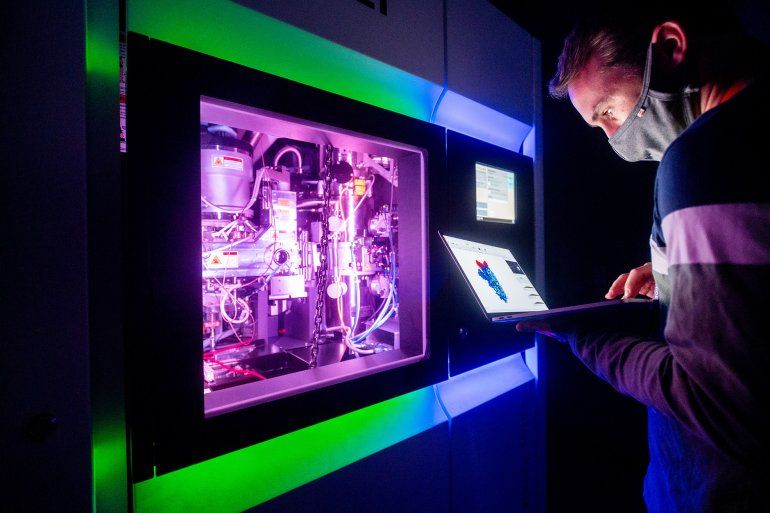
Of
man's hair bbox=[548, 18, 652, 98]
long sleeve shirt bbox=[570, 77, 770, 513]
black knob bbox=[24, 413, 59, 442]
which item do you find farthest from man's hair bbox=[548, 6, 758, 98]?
black knob bbox=[24, 413, 59, 442]

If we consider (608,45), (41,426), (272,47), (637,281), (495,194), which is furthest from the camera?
(495,194)

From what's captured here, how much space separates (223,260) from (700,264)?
2.26 meters

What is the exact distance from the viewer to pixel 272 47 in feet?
3.79

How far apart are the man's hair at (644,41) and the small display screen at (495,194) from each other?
0.71m

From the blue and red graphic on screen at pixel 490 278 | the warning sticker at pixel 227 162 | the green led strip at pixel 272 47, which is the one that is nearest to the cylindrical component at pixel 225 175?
the warning sticker at pixel 227 162

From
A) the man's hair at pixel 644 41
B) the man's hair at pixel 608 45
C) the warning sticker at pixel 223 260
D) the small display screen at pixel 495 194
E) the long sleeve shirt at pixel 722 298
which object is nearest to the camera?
the long sleeve shirt at pixel 722 298

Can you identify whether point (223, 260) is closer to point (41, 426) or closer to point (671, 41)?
point (41, 426)

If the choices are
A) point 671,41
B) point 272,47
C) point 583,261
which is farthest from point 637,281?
point 272,47

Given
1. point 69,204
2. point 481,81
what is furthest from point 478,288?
point 481,81

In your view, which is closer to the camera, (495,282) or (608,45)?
(608,45)

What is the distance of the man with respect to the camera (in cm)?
60

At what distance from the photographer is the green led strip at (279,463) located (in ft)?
3.31

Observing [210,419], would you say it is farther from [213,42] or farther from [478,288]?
[213,42]

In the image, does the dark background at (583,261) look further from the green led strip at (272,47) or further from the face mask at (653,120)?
the green led strip at (272,47)
